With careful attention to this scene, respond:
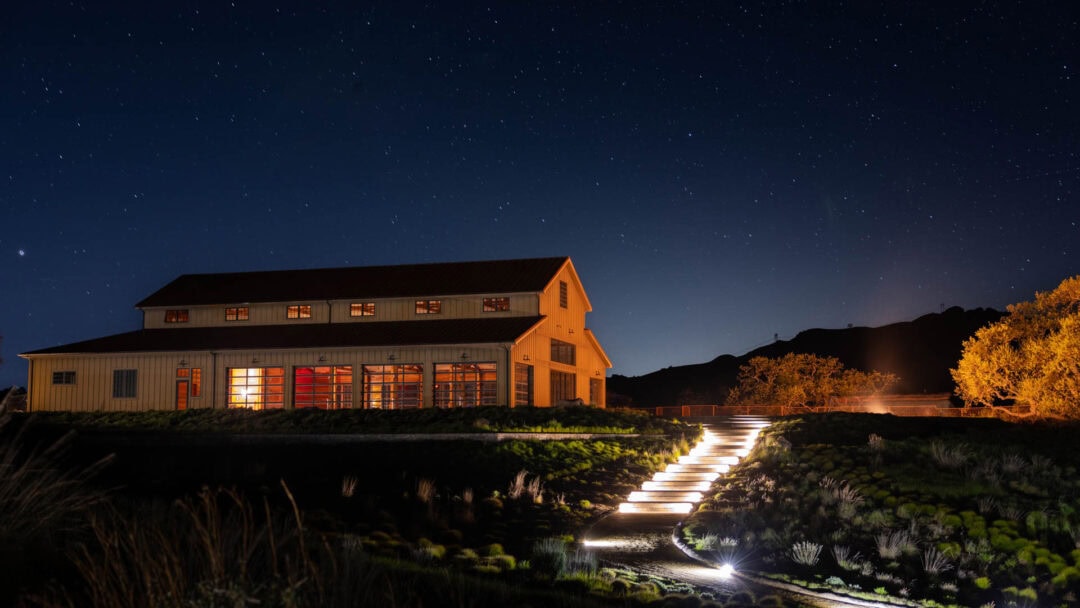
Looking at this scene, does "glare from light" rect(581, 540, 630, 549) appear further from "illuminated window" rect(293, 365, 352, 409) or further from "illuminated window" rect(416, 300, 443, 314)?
"illuminated window" rect(416, 300, 443, 314)

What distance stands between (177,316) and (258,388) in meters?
7.49

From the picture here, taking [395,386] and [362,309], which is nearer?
[395,386]

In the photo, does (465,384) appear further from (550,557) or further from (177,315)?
(550,557)

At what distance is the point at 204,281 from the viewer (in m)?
44.7

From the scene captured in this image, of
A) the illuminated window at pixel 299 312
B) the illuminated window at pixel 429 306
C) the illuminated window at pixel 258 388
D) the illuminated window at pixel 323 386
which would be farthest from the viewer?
the illuminated window at pixel 299 312

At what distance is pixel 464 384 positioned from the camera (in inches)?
1384

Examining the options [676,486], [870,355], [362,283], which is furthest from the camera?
[870,355]

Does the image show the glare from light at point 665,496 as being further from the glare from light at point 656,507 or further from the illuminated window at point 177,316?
the illuminated window at point 177,316

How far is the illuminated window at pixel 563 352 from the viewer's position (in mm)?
39906

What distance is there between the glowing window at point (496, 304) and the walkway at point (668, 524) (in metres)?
13.1

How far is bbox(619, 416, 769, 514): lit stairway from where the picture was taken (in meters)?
17.9

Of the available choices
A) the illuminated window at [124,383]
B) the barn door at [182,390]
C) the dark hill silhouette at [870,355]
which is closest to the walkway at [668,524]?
the barn door at [182,390]

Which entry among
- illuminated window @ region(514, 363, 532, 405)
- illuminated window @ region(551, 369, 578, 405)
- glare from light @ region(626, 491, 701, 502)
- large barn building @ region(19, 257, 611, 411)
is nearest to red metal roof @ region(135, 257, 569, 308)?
large barn building @ region(19, 257, 611, 411)

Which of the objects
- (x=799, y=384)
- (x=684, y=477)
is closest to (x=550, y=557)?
(x=684, y=477)
